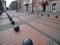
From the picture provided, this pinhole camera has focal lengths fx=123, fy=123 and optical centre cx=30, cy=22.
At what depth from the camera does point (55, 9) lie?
32.3 metres

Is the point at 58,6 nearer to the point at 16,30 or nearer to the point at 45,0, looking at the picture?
the point at 45,0

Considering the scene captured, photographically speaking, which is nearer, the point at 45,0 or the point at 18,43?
the point at 18,43

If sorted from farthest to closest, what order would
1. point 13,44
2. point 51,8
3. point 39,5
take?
1. point 39,5
2. point 51,8
3. point 13,44

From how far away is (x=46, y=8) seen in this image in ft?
114

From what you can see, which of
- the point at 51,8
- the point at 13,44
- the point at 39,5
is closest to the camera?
the point at 13,44

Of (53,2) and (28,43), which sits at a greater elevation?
(53,2)

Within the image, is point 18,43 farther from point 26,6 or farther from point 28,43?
point 26,6

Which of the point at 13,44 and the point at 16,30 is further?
the point at 16,30

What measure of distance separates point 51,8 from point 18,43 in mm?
28261

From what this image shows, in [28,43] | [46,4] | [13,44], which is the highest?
[46,4]

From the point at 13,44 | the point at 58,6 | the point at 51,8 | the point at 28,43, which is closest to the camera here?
the point at 28,43

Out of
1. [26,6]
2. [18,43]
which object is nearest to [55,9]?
[26,6]

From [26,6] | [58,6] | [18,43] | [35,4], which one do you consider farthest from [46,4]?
[18,43]

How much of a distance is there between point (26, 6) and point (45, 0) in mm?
15210
